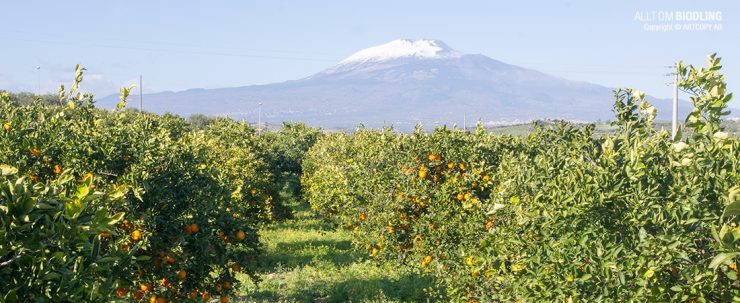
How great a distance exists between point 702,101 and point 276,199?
18.2m

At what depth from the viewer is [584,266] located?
591 centimetres

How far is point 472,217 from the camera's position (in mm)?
11219

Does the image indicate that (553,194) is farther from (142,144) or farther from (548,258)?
(142,144)

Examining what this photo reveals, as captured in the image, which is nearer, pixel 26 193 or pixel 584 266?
pixel 26 193

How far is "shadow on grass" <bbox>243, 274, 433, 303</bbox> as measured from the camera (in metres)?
15.0

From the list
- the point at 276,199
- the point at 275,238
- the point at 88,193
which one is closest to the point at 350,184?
the point at 276,199

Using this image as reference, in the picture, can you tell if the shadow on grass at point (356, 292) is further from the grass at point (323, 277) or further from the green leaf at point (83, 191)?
the green leaf at point (83, 191)

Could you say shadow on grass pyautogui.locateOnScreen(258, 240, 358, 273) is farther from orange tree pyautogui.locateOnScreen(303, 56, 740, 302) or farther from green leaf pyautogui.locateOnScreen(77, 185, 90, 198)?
green leaf pyautogui.locateOnScreen(77, 185, 90, 198)

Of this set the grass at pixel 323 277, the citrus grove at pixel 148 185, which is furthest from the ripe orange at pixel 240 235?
the grass at pixel 323 277

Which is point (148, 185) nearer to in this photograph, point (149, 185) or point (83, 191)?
point (149, 185)

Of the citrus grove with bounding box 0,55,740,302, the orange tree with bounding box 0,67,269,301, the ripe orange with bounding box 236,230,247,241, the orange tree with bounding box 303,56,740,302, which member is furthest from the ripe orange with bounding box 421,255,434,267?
the ripe orange with bounding box 236,230,247,241

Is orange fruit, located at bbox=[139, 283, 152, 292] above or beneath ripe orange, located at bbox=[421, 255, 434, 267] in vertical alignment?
above

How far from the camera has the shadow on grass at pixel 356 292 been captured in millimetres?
15031

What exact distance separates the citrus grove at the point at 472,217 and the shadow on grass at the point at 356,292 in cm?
330
